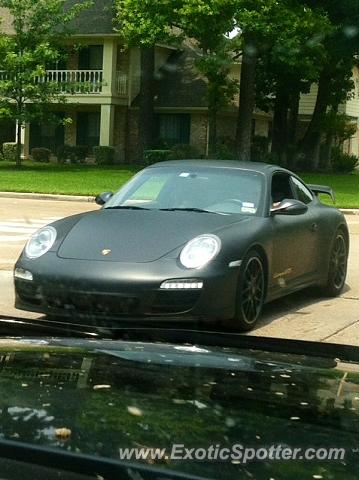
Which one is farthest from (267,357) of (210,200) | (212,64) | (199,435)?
(212,64)

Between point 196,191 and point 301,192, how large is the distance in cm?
141

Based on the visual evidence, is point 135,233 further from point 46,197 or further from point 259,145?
point 259,145

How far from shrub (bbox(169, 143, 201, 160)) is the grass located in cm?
174

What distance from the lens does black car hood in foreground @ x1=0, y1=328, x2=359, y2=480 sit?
1777mm

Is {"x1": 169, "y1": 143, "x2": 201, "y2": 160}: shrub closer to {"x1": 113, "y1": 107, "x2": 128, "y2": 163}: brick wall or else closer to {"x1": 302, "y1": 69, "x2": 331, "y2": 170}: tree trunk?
{"x1": 113, "y1": 107, "x2": 128, "y2": 163}: brick wall

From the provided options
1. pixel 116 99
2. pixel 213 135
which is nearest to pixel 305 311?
pixel 213 135

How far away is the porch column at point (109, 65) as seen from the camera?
38656 millimetres

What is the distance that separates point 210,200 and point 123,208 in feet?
2.64

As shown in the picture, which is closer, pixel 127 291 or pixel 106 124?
pixel 127 291

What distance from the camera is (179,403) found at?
86.2 inches

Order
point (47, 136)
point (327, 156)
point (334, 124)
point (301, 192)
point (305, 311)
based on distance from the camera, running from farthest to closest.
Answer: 1. point (47, 136)
2. point (327, 156)
3. point (334, 124)
4. point (301, 192)
5. point (305, 311)

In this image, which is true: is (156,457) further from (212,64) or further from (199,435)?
(212,64)

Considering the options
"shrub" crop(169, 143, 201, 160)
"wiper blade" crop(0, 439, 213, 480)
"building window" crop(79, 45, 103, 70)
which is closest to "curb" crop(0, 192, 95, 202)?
"shrub" crop(169, 143, 201, 160)

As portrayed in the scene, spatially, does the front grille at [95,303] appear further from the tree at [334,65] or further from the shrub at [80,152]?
the shrub at [80,152]
